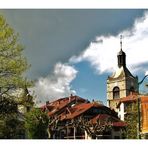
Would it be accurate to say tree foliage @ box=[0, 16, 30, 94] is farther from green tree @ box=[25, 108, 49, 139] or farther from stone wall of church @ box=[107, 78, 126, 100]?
stone wall of church @ box=[107, 78, 126, 100]

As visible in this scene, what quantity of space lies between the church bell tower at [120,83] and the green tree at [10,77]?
51565mm

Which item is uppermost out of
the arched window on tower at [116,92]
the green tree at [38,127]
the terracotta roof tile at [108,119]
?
the arched window on tower at [116,92]

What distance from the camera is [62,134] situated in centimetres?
4244

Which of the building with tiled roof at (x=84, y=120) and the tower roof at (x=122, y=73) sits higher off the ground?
the tower roof at (x=122, y=73)

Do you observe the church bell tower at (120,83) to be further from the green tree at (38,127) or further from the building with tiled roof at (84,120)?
the green tree at (38,127)

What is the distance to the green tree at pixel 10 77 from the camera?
53.7ft

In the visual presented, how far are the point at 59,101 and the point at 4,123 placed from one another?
37458 millimetres

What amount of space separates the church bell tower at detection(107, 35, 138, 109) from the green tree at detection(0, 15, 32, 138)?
169ft

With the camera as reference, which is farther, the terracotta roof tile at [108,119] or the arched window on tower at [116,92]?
the arched window on tower at [116,92]

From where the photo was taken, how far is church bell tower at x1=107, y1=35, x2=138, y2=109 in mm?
69000

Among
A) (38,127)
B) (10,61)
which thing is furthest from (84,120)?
(10,61)

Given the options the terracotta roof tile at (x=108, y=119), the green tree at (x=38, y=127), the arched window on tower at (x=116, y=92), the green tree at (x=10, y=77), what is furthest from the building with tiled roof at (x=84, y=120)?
the arched window on tower at (x=116, y=92)
